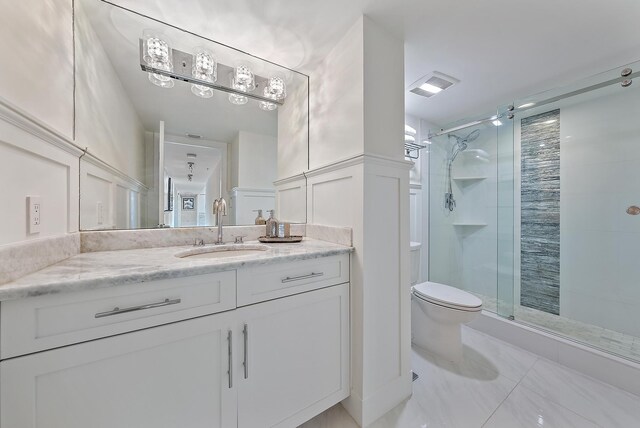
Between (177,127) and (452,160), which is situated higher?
(452,160)

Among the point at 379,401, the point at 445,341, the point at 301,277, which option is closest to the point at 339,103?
the point at 301,277

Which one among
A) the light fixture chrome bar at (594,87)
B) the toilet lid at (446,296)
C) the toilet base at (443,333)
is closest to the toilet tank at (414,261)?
the toilet lid at (446,296)

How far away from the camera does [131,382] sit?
738 mm

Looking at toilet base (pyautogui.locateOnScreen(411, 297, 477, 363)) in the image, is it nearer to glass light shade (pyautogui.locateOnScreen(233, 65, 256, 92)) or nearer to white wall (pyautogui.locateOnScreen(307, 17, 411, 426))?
white wall (pyautogui.locateOnScreen(307, 17, 411, 426))

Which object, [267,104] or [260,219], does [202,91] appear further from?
[260,219]

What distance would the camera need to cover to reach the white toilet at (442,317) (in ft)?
5.29

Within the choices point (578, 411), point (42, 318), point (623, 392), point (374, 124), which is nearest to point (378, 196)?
point (374, 124)

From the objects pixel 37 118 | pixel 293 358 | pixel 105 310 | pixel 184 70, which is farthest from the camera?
pixel 184 70

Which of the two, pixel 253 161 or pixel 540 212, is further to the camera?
pixel 540 212

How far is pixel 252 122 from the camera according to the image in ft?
5.57

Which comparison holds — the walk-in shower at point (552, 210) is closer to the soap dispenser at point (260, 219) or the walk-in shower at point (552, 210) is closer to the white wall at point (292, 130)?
the white wall at point (292, 130)

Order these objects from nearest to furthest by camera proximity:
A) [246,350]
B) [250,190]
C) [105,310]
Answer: [105,310] < [246,350] < [250,190]

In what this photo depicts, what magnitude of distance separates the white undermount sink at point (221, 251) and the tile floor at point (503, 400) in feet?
3.16

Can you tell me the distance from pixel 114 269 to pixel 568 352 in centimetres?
268
